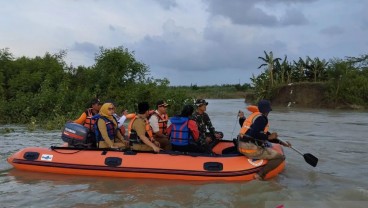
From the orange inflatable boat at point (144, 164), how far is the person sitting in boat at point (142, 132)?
144mm

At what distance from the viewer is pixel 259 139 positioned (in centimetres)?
665

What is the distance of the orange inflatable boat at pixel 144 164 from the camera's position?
6.79 metres

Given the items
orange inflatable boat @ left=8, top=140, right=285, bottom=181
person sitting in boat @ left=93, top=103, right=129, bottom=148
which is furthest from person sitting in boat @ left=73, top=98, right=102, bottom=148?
orange inflatable boat @ left=8, top=140, right=285, bottom=181

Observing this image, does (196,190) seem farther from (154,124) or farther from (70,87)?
(70,87)

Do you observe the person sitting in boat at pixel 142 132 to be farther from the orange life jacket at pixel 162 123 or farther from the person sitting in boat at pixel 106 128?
the person sitting in boat at pixel 106 128

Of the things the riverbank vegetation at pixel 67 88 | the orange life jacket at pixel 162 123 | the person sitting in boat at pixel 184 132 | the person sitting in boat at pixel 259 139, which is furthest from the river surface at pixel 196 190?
the riverbank vegetation at pixel 67 88

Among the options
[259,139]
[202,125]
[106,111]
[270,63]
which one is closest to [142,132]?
[106,111]

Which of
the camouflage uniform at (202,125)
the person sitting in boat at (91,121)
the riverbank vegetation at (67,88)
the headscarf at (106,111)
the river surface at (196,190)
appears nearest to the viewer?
the river surface at (196,190)

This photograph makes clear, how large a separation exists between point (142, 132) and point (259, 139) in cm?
201

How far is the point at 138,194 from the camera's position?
625 cm

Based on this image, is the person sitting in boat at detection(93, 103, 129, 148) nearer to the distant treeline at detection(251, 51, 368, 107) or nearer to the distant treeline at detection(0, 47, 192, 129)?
the distant treeline at detection(0, 47, 192, 129)

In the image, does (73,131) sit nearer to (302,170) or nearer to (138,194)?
(138,194)

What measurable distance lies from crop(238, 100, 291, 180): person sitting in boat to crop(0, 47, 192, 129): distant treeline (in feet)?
39.4

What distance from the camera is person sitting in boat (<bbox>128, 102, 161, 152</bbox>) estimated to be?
7030 millimetres
